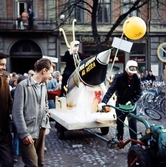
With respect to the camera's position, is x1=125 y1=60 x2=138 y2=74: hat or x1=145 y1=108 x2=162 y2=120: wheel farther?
x1=145 y1=108 x2=162 y2=120: wheel

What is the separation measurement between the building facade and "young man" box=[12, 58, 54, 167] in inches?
779

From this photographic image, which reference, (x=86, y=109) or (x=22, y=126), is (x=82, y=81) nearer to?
(x=86, y=109)

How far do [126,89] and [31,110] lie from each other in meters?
2.96

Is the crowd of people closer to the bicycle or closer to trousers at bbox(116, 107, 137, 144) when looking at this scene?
the bicycle

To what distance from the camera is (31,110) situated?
157 inches

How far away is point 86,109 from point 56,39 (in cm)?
1798

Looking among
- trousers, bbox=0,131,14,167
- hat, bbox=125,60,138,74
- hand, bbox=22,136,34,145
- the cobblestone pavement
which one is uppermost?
hat, bbox=125,60,138,74

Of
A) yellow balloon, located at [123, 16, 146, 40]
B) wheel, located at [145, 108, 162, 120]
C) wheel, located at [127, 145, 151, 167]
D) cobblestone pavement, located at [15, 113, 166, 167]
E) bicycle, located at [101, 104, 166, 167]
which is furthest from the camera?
wheel, located at [145, 108, 162, 120]

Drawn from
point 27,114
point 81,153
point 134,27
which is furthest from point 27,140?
point 134,27

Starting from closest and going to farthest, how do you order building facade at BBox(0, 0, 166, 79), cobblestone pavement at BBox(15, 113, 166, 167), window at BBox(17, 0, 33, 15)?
cobblestone pavement at BBox(15, 113, 166, 167), building facade at BBox(0, 0, 166, 79), window at BBox(17, 0, 33, 15)

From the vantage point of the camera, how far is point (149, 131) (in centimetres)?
447

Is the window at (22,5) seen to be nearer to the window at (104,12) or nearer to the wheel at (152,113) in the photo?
the window at (104,12)

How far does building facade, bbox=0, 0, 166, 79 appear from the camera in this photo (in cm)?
2425

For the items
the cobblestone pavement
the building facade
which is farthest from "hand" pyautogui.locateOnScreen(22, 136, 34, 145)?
the building facade
